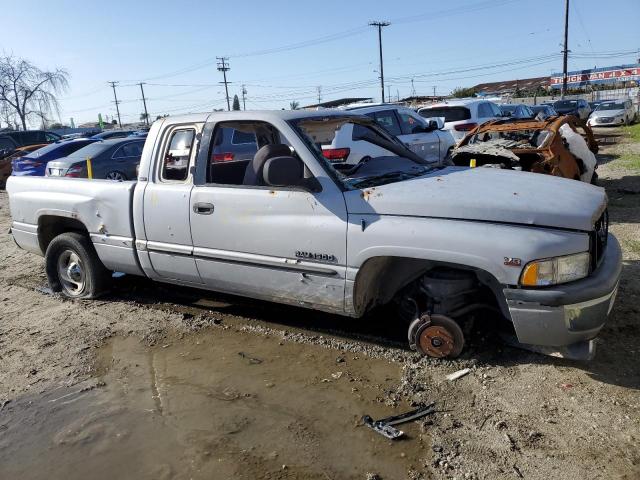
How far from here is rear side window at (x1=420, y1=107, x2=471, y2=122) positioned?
12945mm

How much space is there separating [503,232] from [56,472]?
114 inches

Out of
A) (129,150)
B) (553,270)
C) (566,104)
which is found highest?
(129,150)

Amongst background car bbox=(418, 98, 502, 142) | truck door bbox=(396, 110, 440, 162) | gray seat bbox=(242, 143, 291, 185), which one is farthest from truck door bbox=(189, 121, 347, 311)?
background car bbox=(418, 98, 502, 142)

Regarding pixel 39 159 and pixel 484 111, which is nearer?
pixel 484 111

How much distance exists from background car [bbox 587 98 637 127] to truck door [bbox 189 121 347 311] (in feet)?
93.5

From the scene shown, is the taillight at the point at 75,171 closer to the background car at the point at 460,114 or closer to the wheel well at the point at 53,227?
the wheel well at the point at 53,227

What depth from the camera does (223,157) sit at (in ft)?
15.3

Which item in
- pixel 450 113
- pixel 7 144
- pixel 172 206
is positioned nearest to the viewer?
pixel 172 206

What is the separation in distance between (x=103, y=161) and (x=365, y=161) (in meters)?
9.77

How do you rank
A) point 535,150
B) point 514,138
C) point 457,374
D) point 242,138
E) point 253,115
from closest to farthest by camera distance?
point 457,374 < point 253,115 < point 242,138 < point 535,150 < point 514,138

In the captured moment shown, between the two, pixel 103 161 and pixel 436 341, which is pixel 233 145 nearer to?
pixel 436 341

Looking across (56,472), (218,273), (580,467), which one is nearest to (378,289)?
(218,273)

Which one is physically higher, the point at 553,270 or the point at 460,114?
the point at 460,114

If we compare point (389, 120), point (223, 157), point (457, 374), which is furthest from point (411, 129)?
point (457, 374)
